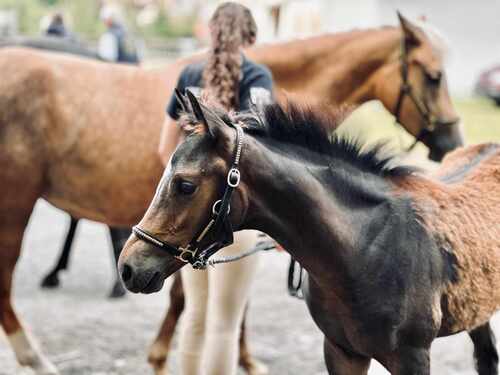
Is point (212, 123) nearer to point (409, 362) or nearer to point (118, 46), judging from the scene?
point (409, 362)

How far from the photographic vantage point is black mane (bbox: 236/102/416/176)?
2.58 metres

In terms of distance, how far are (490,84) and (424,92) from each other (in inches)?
624

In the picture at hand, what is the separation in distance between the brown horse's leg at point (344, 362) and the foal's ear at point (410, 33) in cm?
244

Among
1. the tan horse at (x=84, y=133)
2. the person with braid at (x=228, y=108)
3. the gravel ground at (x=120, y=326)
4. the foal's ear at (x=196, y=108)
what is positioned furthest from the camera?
the gravel ground at (x=120, y=326)

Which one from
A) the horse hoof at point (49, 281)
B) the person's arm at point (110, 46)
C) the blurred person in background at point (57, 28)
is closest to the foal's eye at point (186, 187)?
the horse hoof at point (49, 281)

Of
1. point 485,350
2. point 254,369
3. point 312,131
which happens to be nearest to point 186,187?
point 312,131

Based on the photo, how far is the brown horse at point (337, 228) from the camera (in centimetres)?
239

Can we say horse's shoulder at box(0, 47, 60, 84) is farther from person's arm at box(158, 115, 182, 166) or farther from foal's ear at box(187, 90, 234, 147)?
foal's ear at box(187, 90, 234, 147)

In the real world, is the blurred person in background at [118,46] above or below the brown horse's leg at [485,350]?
above

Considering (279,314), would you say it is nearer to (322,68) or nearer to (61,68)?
(322,68)

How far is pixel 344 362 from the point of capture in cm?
284

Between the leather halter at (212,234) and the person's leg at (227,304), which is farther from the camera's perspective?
the person's leg at (227,304)

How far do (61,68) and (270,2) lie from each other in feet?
42.9

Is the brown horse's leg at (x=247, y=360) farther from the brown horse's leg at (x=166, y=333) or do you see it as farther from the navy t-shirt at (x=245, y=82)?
the navy t-shirt at (x=245, y=82)
